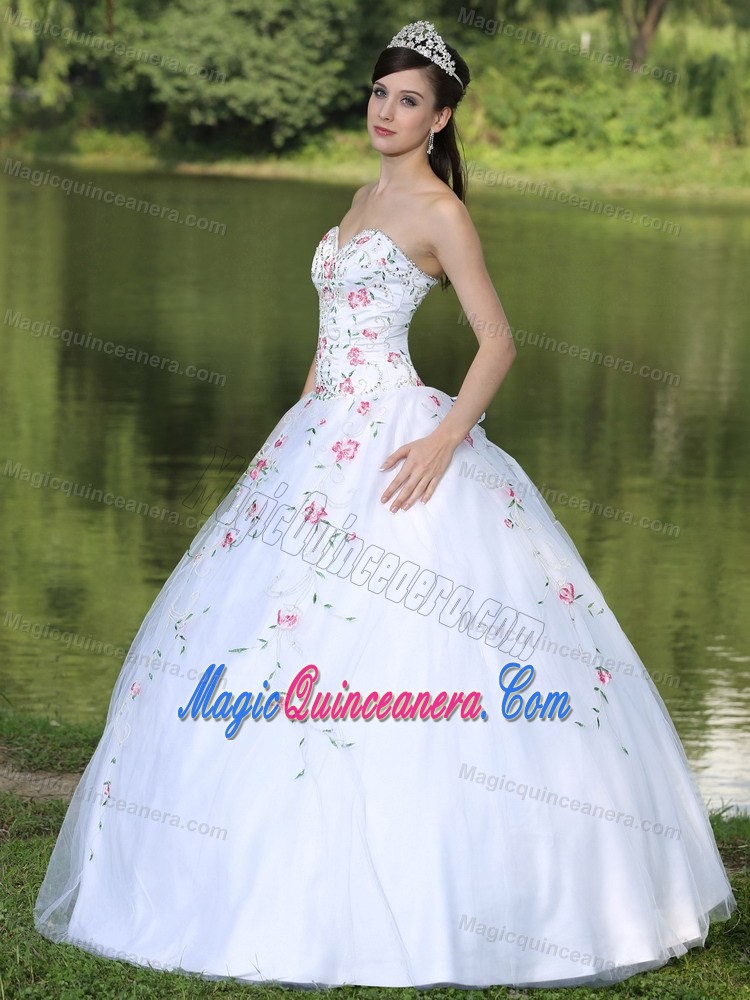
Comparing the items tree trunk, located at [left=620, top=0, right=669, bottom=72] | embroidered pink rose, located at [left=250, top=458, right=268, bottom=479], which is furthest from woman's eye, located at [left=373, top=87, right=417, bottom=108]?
tree trunk, located at [left=620, top=0, right=669, bottom=72]

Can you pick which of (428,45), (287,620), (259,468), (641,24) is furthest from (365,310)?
(641,24)

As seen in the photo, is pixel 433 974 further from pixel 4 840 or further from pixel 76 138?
pixel 76 138

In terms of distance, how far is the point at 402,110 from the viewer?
3469 mm

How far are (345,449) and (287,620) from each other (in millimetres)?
417

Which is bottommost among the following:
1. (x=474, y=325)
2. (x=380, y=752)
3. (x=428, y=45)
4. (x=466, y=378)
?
(x=380, y=752)

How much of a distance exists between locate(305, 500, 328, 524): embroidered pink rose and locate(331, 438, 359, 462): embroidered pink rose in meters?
0.12

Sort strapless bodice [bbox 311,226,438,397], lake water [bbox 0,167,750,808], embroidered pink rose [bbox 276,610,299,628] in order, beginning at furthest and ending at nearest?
lake water [bbox 0,167,750,808]
strapless bodice [bbox 311,226,438,397]
embroidered pink rose [bbox 276,610,299,628]

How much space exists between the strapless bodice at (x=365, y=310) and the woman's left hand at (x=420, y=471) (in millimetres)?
232

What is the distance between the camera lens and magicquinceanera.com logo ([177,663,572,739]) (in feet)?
10.3

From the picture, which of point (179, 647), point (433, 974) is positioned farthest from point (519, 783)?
point (179, 647)

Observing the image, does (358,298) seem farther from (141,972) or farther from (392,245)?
(141,972)

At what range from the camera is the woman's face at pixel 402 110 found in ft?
11.4

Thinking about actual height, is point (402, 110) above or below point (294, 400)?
above

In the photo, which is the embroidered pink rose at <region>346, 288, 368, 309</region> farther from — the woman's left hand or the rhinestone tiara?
the rhinestone tiara
